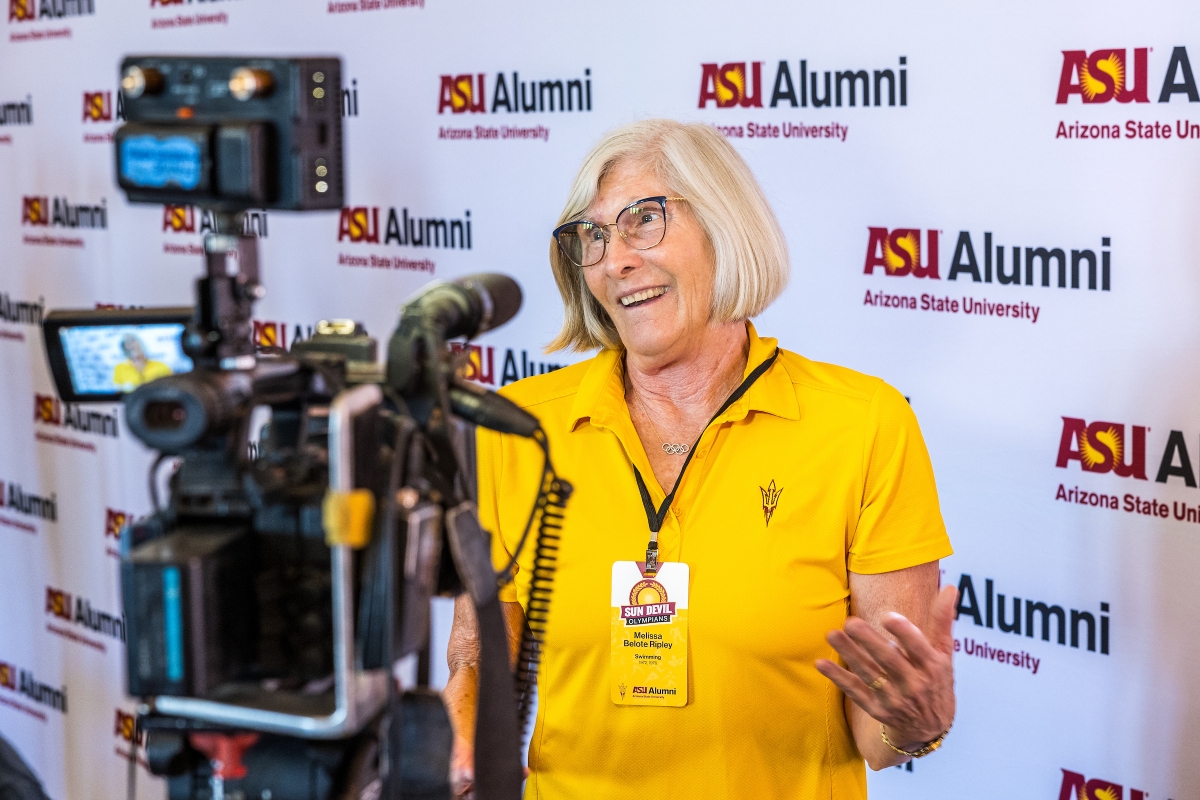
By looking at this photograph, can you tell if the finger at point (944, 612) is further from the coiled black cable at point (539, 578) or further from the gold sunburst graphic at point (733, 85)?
the gold sunburst graphic at point (733, 85)

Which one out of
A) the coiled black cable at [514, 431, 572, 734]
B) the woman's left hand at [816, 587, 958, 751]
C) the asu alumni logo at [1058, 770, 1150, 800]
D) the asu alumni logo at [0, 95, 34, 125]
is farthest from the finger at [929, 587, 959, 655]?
the asu alumni logo at [0, 95, 34, 125]

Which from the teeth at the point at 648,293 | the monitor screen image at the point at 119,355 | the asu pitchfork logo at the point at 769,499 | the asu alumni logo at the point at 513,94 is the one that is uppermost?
the asu alumni logo at the point at 513,94

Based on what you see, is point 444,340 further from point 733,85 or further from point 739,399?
point 733,85

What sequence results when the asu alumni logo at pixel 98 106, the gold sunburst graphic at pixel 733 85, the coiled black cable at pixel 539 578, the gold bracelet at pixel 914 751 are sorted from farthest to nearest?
the asu alumni logo at pixel 98 106 < the gold sunburst graphic at pixel 733 85 < the gold bracelet at pixel 914 751 < the coiled black cable at pixel 539 578

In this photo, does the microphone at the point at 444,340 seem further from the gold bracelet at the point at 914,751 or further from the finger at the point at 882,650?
the gold bracelet at the point at 914,751

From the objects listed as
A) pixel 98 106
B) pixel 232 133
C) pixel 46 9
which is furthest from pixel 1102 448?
pixel 46 9

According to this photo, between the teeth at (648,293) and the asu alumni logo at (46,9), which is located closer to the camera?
the teeth at (648,293)

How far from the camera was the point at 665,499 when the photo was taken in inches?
63.9

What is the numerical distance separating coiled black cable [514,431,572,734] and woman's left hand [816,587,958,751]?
0.32 meters

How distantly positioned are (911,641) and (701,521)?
38cm

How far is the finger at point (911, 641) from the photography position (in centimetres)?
128

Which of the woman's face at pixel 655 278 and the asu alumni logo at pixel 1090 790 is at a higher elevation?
the woman's face at pixel 655 278

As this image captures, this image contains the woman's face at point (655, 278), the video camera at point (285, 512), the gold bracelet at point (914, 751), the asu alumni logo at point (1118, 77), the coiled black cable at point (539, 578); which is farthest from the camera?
the asu alumni logo at point (1118, 77)

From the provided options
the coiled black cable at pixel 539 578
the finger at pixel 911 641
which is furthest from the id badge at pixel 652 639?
the finger at pixel 911 641
